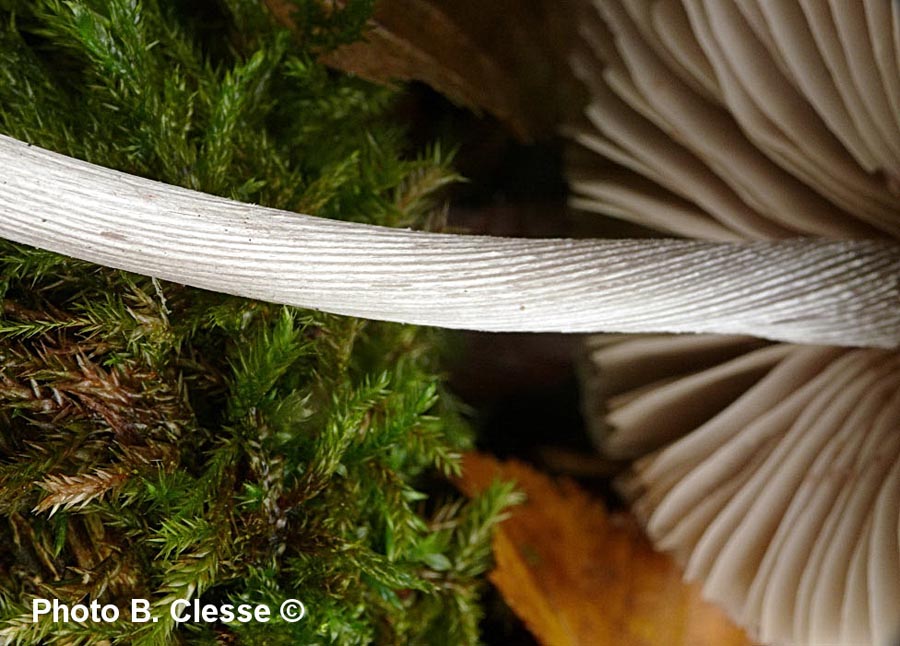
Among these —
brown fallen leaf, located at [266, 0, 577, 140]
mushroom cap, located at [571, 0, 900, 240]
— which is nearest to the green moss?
brown fallen leaf, located at [266, 0, 577, 140]

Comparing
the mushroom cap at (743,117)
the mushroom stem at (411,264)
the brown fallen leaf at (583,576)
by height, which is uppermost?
the mushroom cap at (743,117)

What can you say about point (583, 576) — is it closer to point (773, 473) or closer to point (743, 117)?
point (773, 473)

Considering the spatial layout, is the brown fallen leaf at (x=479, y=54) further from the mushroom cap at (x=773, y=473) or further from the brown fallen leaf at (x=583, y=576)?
the brown fallen leaf at (x=583, y=576)

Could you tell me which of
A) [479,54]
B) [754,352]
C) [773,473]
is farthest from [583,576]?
[479,54]

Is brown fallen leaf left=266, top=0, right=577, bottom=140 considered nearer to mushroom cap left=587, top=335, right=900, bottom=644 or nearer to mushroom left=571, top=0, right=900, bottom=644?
mushroom left=571, top=0, right=900, bottom=644

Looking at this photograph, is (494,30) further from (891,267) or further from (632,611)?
(632,611)

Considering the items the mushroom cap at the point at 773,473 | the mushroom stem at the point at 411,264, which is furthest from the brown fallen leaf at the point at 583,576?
the mushroom stem at the point at 411,264
